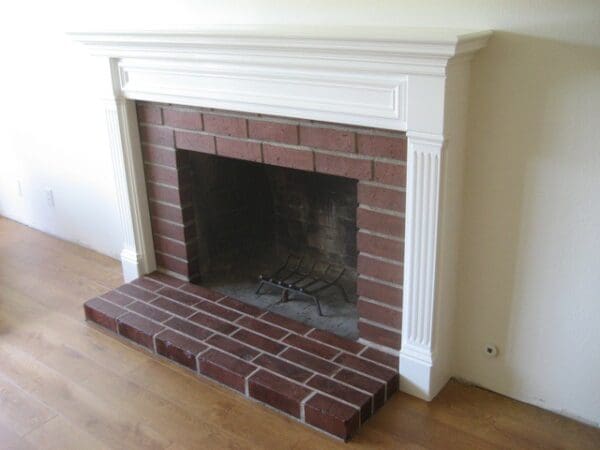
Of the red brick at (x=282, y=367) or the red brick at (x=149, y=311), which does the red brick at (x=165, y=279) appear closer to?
the red brick at (x=149, y=311)

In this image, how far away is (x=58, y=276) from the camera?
3188 millimetres

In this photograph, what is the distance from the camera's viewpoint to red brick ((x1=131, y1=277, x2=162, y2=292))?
2.82m

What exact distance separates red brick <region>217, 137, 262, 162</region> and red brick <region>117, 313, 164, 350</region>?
2.50ft

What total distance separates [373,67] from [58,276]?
214cm

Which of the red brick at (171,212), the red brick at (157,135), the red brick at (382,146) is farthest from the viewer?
the red brick at (171,212)

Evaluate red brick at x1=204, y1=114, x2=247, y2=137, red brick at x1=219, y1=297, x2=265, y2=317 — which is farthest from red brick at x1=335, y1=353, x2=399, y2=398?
red brick at x1=204, y1=114, x2=247, y2=137

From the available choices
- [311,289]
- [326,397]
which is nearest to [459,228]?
[326,397]

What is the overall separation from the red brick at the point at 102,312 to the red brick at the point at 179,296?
213 millimetres

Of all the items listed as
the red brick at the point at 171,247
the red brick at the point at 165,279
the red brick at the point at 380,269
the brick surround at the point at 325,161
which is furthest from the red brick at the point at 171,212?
the red brick at the point at 380,269

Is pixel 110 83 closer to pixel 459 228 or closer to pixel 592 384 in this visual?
pixel 459 228

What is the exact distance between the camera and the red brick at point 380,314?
2.20 m

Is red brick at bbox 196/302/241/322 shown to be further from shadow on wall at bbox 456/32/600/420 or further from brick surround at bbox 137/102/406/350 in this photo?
shadow on wall at bbox 456/32/600/420

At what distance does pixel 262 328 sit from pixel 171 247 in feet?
2.29

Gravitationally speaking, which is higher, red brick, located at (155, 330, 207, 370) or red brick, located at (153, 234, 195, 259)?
red brick, located at (153, 234, 195, 259)
